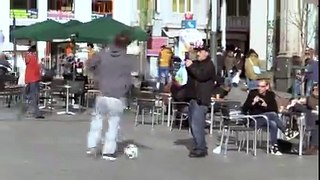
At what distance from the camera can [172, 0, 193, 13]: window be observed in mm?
51594

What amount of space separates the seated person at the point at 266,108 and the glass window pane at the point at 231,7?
44241 mm

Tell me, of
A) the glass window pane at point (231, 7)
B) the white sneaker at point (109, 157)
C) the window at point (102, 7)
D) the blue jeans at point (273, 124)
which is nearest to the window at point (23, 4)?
the window at point (102, 7)

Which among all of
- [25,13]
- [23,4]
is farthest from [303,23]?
[23,4]

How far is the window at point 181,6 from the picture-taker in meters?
51.6

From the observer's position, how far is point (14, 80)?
25.5m

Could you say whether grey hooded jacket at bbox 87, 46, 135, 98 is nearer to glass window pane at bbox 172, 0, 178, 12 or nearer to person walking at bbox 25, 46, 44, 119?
person walking at bbox 25, 46, 44, 119

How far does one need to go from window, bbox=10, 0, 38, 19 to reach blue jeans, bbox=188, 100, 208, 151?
1361 inches

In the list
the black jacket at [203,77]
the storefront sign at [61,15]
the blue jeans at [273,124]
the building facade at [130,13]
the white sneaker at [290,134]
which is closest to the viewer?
the black jacket at [203,77]

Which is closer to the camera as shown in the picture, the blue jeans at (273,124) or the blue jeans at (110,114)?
the blue jeans at (110,114)

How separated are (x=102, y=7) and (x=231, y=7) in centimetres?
1173

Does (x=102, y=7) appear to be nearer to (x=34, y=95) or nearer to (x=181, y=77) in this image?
(x=34, y=95)

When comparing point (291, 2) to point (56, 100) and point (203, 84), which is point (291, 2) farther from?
point (203, 84)

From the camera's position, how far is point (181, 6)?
171 ft

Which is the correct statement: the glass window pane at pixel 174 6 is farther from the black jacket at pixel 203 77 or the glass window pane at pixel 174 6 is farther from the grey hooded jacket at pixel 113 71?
the grey hooded jacket at pixel 113 71
